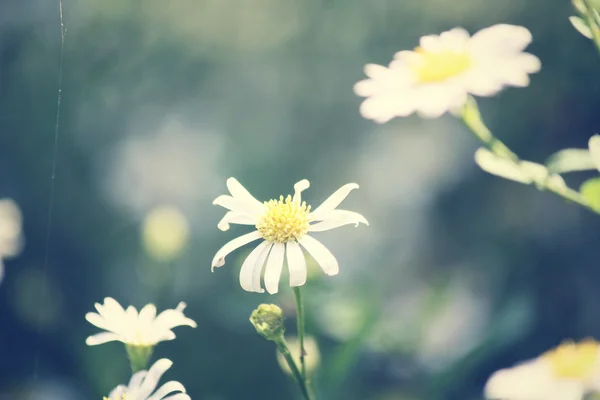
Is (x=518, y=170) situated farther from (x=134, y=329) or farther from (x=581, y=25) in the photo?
(x=134, y=329)

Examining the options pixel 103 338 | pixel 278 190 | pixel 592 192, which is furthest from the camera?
pixel 278 190

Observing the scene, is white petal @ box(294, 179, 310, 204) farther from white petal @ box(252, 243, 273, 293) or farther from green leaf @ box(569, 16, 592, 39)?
green leaf @ box(569, 16, 592, 39)

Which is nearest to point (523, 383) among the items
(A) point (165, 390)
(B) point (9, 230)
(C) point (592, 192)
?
(C) point (592, 192)

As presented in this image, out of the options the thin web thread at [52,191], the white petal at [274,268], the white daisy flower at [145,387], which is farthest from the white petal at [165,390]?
the thin web thread at [52,191]

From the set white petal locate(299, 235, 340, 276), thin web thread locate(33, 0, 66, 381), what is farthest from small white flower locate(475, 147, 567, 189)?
thin web thread locate(33, 0, 66, 381)

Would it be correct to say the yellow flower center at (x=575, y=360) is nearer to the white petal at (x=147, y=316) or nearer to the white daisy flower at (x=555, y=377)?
the white daisy flower at (x=555, y=377)

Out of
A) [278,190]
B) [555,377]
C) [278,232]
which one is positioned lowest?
[555,377]

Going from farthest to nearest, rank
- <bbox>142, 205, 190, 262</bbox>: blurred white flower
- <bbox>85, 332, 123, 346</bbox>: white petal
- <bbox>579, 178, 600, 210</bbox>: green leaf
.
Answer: <bbox>142, 205, 190, 262</bbox>: blurred white flower → <bbox>85, 332, 123, 346</bbox>: white petal → <bbox>579, 178, 600, 210</bbox>: green leaf

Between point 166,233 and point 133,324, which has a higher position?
point 166,233
